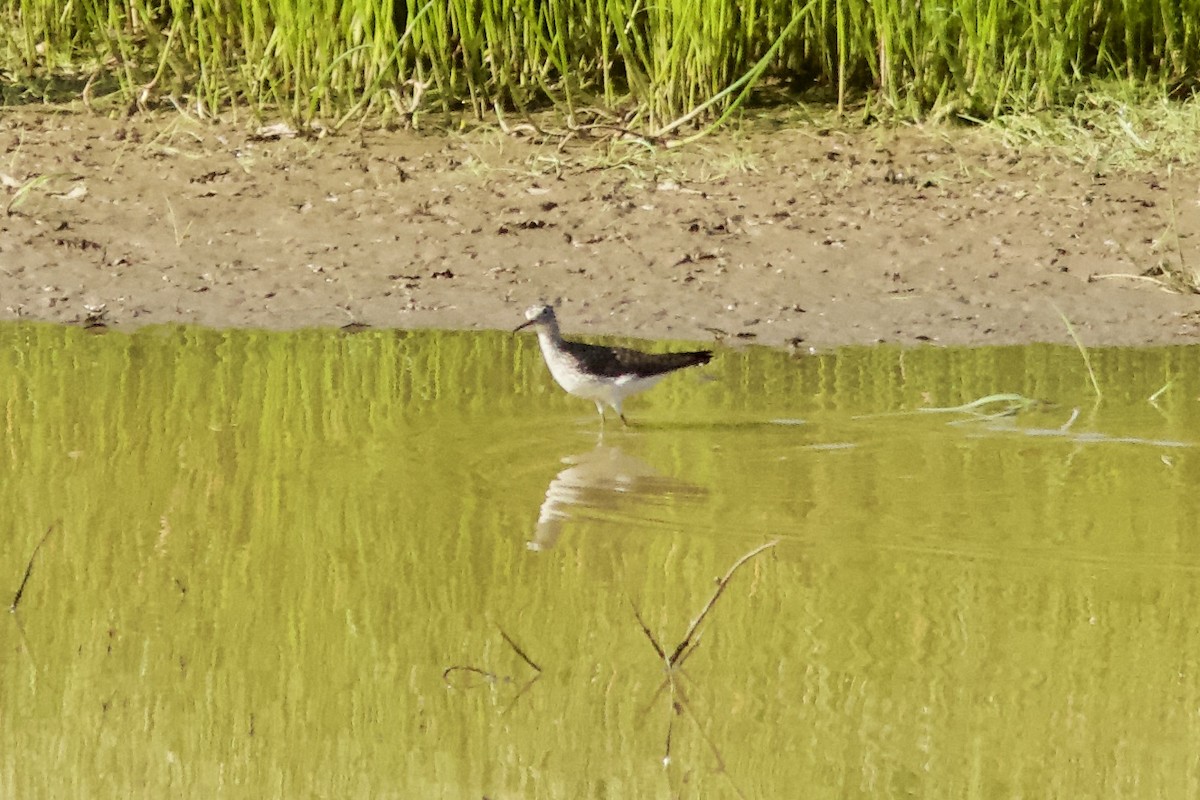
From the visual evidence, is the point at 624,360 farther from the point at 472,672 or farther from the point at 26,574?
the point at 472,672

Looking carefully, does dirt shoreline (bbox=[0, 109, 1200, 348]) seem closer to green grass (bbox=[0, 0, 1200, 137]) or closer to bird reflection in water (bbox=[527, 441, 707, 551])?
green grass (bbox=[0, 0, 1200, 137])

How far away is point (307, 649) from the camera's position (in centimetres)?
348

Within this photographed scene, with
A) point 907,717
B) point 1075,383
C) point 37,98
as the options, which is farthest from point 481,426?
point 37,98

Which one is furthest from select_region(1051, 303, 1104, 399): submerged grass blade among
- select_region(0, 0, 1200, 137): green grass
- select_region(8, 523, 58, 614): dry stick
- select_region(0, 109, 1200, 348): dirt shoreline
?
select_region(8, 523, 58, 614): dry stick

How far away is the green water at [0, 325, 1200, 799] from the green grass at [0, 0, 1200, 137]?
2.51 meters

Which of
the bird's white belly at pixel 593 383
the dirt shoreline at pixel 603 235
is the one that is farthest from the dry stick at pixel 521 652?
the dirt shoreline at pixel 603 235

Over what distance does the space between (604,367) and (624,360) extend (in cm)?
9

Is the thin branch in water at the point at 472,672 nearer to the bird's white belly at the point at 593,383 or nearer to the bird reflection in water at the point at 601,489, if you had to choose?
the bird reflection in water at the point at 601,489

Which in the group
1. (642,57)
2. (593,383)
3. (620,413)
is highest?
(642,57)

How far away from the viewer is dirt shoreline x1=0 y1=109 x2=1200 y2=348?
6.79 m

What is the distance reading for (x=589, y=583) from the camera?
154 inches

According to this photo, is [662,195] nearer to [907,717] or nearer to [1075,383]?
[1075,383]

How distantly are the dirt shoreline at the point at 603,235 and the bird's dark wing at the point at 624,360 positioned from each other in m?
0.82

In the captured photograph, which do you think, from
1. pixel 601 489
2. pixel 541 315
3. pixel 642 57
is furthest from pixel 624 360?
pixel 642 57
